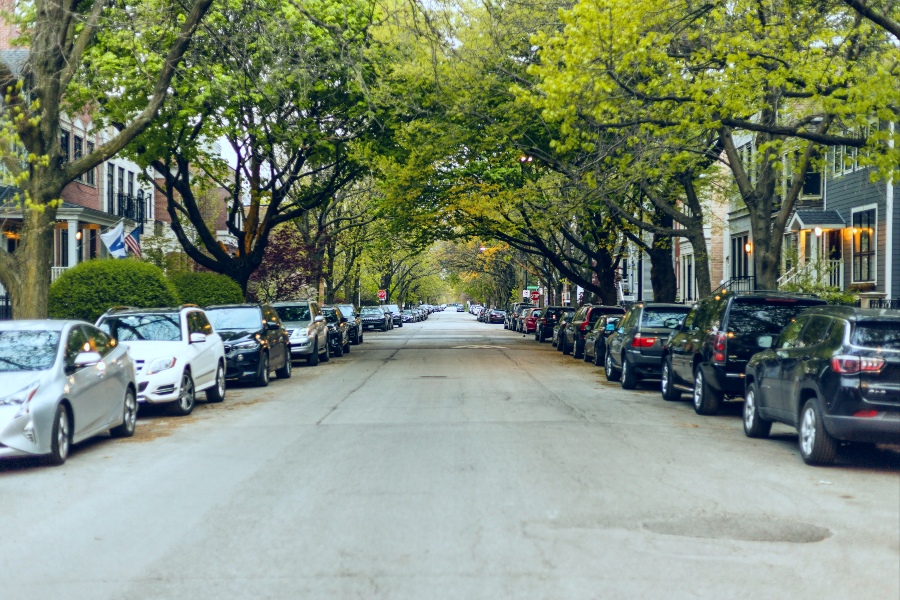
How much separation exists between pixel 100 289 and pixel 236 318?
2.80 meters

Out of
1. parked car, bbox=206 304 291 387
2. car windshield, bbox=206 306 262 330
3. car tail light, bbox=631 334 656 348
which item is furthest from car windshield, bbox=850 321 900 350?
car windshield, bbox=206 306 262 330

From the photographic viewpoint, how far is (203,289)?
101 feet

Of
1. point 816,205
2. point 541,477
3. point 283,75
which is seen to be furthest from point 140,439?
point 816,205

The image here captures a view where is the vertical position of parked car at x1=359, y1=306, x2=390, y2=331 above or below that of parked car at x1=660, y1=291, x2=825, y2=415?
below

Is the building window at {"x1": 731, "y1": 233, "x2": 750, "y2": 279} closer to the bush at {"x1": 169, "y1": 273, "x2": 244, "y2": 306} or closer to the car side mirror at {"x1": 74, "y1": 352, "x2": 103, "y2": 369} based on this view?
the bush at {"x1": 169, "y1": 273, "x2": 244, "y2": 306}

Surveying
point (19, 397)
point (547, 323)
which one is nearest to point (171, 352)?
point (19, 397)

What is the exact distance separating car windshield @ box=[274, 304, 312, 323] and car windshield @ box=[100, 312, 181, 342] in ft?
39.8

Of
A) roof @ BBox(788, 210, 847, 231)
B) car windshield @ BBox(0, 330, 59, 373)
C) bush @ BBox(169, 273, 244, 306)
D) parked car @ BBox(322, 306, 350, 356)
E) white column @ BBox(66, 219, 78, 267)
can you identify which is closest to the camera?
car windshield @ BBox(0, 330, 59, 373)

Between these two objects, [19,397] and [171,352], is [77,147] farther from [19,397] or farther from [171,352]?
[19,397]

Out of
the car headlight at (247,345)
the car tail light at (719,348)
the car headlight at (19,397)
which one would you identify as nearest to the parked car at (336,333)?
the car headlight at (247,345)

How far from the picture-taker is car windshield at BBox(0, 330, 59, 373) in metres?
11.3

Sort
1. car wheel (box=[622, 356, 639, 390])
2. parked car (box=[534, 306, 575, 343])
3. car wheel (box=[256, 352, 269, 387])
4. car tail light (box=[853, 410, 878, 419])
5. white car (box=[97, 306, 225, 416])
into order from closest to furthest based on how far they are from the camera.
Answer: car tail light (box=[853, 410, 878, 419])
white car (box=[97, 306, 225, 416])
car wheel (box=[622, 356, 639, 390])
car wheel (box=[256, 352, 269, 387])
parked car (box=[534, 306, 575, 343])

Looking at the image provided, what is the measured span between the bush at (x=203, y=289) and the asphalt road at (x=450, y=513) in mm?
15559

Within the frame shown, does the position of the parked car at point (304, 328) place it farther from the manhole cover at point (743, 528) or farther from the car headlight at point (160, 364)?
the manhole cover at point (743, 528)
